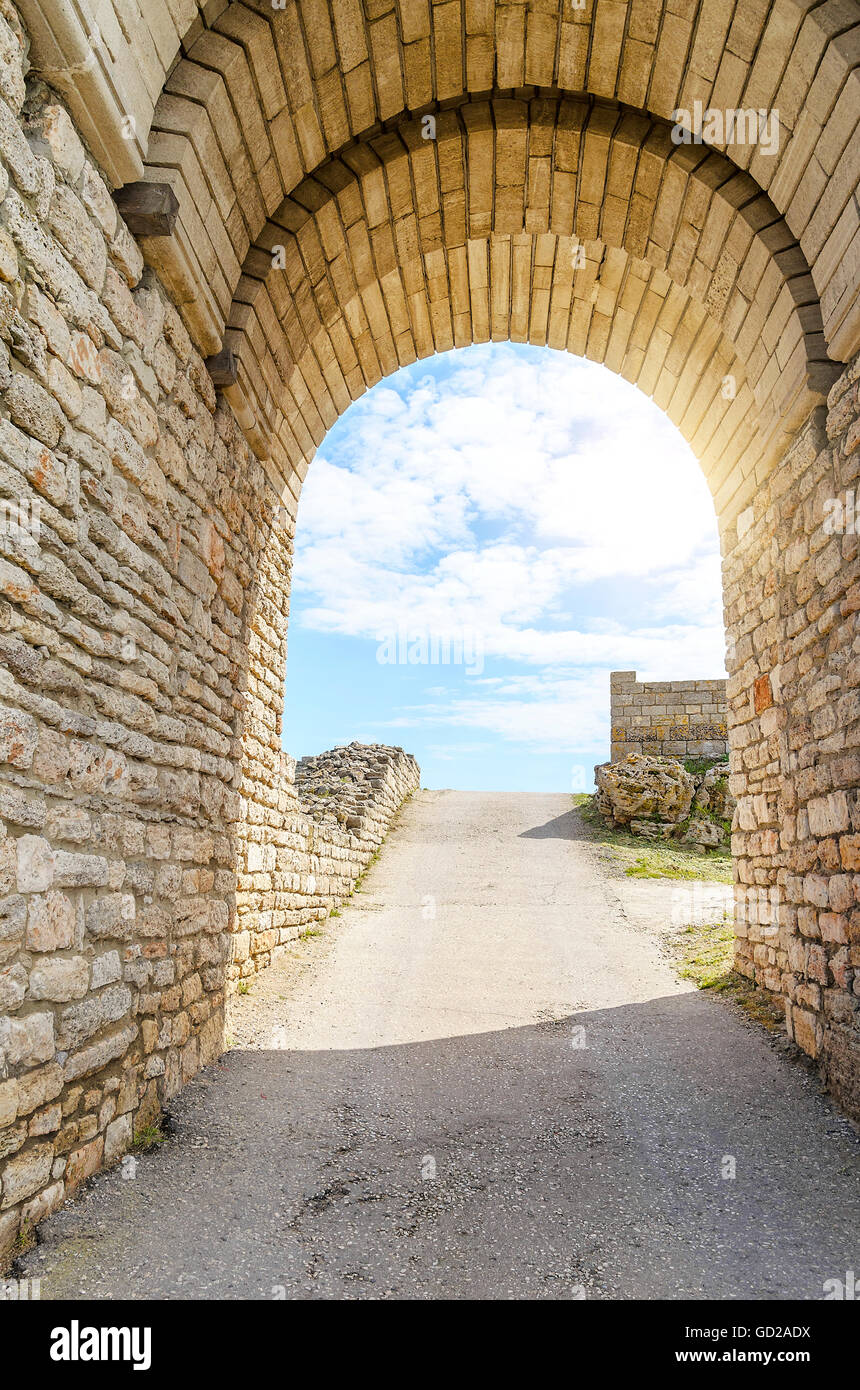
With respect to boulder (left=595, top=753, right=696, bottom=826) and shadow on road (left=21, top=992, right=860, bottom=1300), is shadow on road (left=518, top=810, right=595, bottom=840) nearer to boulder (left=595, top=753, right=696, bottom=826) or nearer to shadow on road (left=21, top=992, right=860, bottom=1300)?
boulder (left=595, top=753, right=696, bottom=826)

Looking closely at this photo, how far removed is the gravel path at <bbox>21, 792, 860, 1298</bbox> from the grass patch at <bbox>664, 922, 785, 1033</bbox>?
0.19m

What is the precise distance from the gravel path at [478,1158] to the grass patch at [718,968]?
190 mm

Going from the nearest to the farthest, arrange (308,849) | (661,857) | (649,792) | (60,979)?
(60,979)
(308,849)
(661,857)
(649,792)

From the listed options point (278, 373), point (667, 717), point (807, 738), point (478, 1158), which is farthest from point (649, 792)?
point (478, 1158)

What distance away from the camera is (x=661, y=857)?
1220 centimetres

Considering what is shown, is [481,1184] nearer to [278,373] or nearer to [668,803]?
[278,373]

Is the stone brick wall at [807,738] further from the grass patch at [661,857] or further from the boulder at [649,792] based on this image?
the boulder at [649,792]

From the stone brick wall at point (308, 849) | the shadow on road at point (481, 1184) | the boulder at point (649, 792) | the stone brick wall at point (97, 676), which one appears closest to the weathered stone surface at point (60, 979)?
the stone brick wall at point (97, 676)

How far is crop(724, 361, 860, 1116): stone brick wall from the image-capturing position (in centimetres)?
397

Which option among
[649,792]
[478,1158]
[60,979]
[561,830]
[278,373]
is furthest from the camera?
[561,830]

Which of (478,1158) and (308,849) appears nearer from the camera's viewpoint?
(478,1158)

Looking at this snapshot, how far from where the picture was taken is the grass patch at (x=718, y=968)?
532cm

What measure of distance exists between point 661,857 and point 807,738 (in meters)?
8.04
